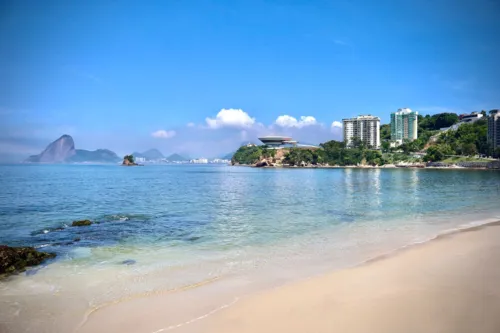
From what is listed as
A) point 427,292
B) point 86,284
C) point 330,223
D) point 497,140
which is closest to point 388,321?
point 427,292

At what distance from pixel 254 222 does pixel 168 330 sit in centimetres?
1133

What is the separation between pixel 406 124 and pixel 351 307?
208354 millimetres

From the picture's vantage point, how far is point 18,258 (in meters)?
9.27

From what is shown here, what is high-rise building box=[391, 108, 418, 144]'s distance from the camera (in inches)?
7382

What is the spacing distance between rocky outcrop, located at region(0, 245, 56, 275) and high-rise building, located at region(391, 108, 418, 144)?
651 feet

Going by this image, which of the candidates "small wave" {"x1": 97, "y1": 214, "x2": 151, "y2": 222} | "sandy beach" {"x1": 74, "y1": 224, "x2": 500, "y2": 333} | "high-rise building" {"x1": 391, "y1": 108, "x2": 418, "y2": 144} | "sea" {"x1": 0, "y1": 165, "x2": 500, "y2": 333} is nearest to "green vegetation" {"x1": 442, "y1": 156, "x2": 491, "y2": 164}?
"high-rise building" {"x1": 391, "y1": 108, "x2": 418, "y2": 144}

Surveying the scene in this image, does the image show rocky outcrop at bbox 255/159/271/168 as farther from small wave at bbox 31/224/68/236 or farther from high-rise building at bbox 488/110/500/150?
small wave at bbox 31/224/68/236

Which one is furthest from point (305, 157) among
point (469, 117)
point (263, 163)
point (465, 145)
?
point (469, 117)

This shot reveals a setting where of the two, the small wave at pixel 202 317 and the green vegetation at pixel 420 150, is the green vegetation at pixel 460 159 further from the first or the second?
the small wave at pixel 202 317

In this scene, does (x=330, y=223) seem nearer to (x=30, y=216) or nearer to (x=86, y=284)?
(x=86, y=284)

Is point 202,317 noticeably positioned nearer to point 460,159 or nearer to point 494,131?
point 460,159

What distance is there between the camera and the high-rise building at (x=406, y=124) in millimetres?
187500

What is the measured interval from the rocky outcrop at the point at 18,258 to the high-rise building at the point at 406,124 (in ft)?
651

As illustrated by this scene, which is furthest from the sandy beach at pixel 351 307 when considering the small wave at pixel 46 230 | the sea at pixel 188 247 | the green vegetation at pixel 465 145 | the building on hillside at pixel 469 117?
the building on hillside at pixel 469 117
